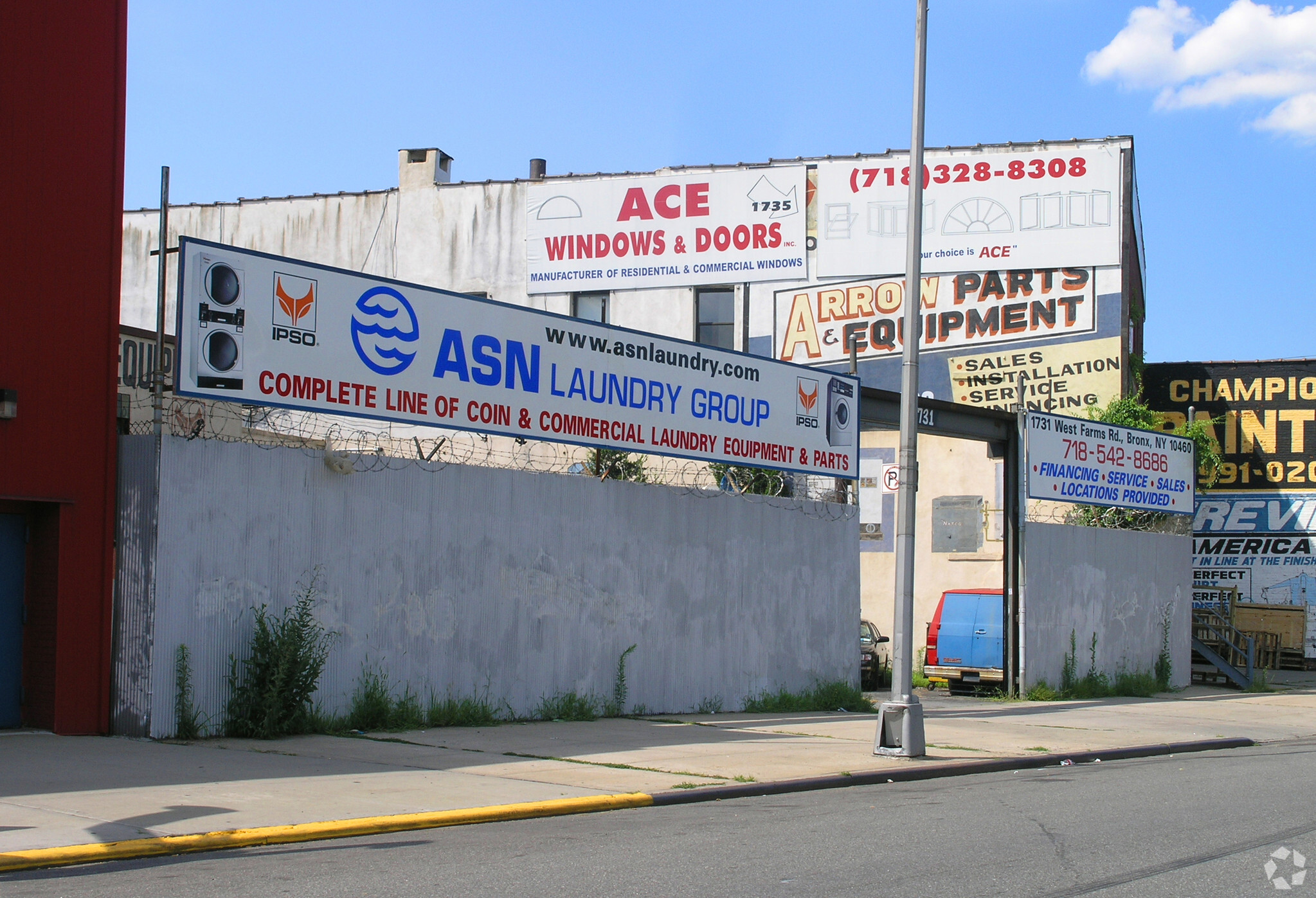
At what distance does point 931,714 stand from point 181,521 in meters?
11.3

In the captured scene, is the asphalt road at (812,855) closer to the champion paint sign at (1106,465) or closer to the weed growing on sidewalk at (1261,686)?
the champion paint sign at (1106,465)

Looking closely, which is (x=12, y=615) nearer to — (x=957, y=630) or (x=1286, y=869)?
(x=1286, y=869)

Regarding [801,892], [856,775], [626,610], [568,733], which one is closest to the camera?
[801,892]

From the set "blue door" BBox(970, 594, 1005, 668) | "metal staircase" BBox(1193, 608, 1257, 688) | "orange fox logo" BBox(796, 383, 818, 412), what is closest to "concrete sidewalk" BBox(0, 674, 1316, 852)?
"orange fox logo" BBox(796, 383, 818, 412)

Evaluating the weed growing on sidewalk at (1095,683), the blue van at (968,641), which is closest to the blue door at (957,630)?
the blue van at (968,641)

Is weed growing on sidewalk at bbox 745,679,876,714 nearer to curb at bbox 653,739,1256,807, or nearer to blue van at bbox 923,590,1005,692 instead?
blue van at bbox 923,590,1005,692

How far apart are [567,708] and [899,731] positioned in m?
4.46

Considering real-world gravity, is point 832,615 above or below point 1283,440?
below

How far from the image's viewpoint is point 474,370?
1491 cm

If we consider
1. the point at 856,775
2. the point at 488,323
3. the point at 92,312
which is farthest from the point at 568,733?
the point at 92,312

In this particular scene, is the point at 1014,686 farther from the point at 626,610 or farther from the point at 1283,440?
the point at 1283,440

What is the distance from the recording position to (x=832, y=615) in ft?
66.3

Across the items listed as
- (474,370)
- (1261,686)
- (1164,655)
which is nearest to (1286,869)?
(474,370)

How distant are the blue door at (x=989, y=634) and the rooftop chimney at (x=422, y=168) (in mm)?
18801
